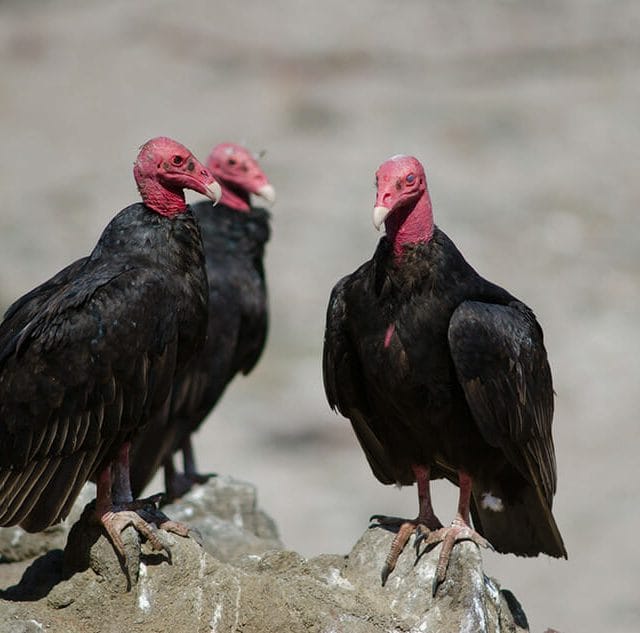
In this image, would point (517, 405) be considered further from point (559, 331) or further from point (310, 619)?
point (559, 331)

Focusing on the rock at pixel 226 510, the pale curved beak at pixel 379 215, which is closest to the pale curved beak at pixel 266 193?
the rock at pixel 226 510

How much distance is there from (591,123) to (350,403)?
784 inches

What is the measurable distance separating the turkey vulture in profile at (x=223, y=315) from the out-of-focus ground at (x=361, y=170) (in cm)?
592

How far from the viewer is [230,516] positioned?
8.48 metres

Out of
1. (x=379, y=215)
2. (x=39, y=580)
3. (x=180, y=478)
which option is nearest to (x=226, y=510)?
(x=180, y=478)

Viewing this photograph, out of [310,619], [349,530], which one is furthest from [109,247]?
[349,530]

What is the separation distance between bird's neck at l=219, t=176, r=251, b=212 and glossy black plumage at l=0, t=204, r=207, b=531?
3.59 meters

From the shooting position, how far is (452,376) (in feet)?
Result: 19.9

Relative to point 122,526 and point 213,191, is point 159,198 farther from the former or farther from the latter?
point 122,526

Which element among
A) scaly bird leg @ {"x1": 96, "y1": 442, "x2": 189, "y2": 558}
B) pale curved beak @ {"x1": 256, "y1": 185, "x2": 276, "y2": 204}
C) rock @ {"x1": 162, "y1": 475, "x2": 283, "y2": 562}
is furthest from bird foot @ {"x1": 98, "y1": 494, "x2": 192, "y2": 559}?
pale curved beak @ {"x1": 256, "y1": 185, "x2": 276, "y2": 204}

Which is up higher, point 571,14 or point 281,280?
point 571,14

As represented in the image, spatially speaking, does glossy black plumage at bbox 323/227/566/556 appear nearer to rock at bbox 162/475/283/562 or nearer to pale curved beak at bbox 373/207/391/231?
pale curved beak at bbox 373/207/391/231

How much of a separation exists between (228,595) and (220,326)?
11.7 feet

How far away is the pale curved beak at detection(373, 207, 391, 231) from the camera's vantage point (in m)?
5.63
